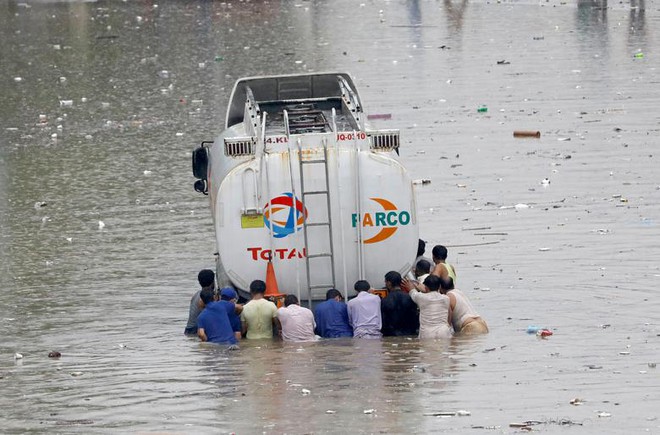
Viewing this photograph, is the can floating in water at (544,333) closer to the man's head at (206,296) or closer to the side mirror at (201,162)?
the man's head at (206,296)

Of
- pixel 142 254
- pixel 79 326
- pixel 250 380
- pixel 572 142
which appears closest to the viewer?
pixel 250 380

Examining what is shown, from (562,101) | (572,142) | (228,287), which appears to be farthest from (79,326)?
(562,101)

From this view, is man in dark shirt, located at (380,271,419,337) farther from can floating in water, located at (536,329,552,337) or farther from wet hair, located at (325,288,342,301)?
can floating in water, located at (536,329,552,337)

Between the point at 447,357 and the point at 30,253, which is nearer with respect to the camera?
the point at 447,357

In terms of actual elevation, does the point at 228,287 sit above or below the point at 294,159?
below

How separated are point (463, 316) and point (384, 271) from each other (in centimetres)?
77

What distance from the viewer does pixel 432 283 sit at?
479 inches

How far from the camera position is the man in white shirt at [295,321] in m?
12.3

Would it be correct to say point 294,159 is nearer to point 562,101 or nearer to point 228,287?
point 228,287

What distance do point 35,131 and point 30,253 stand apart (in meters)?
7.83

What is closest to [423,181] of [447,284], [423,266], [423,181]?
[423,181]

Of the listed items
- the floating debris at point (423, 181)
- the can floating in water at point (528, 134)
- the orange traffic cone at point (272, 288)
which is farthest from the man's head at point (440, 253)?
the can floating in water at point (528, 134)

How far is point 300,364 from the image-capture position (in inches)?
452

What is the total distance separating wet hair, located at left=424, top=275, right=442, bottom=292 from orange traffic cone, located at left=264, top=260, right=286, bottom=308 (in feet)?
4.09
